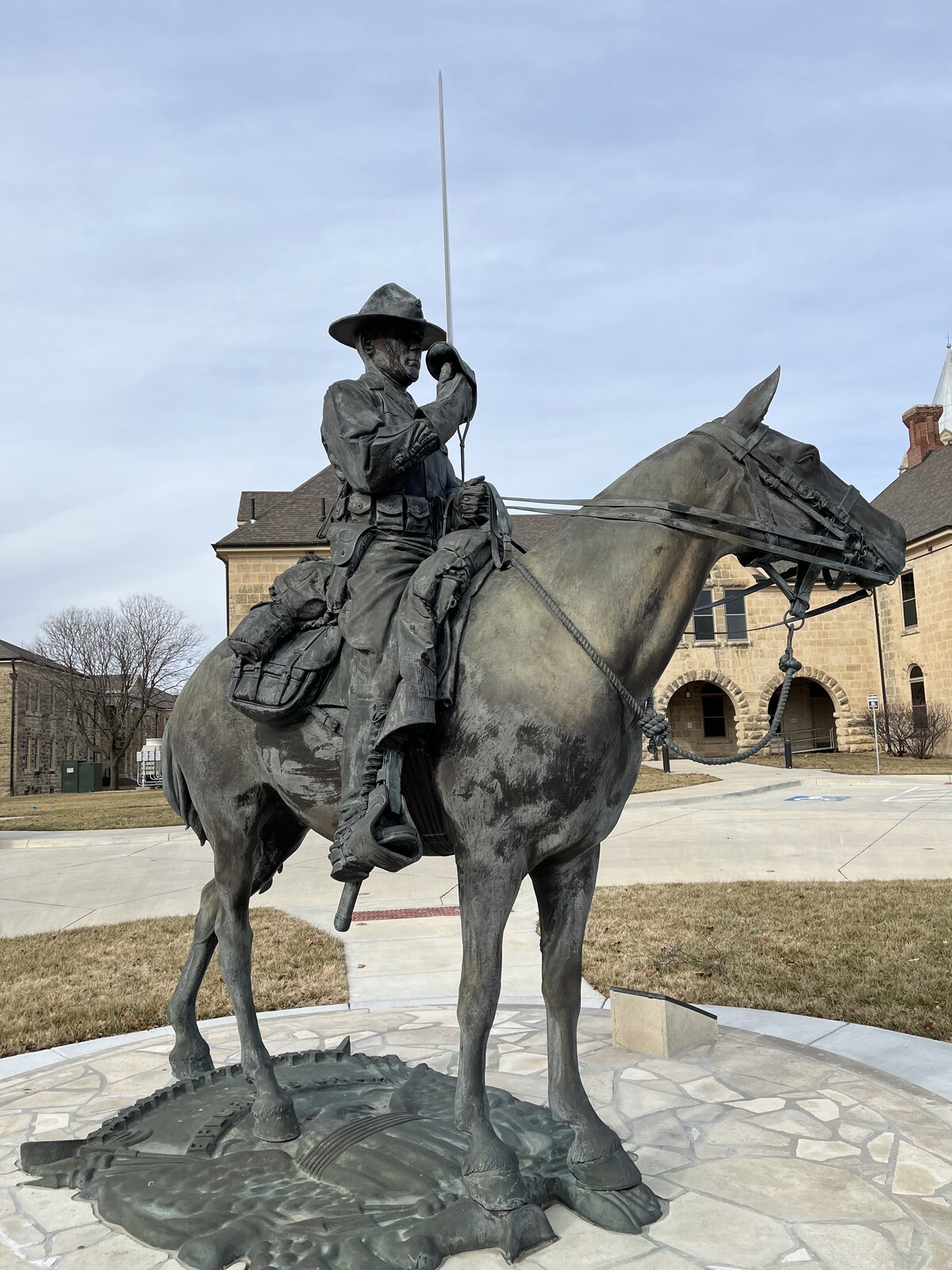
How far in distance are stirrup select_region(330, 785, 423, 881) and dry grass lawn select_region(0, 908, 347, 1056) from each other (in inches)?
147

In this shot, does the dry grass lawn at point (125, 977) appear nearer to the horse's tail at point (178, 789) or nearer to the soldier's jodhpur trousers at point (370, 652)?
the horse's tail at point (178, 789)

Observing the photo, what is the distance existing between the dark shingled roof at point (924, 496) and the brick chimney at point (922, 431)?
65.2 inches

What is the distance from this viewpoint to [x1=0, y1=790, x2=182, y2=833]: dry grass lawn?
1920 cm

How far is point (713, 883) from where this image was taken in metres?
10.0

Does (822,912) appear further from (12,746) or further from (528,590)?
(12,746)

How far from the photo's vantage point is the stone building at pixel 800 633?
3031cm

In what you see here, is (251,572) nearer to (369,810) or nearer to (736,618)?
(736,618)

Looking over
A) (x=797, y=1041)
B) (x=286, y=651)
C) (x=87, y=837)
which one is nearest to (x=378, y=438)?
(x=286, y=651)

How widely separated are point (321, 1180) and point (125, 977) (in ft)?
14.6

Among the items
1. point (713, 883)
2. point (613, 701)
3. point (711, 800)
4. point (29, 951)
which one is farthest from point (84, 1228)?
point (711, 800)

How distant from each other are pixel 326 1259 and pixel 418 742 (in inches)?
66.3

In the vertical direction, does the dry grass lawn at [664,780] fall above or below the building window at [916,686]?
below

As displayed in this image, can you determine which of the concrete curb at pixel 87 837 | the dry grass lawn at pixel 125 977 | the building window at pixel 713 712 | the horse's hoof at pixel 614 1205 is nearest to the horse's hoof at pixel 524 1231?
the horse's hoof at pixel 614 1205

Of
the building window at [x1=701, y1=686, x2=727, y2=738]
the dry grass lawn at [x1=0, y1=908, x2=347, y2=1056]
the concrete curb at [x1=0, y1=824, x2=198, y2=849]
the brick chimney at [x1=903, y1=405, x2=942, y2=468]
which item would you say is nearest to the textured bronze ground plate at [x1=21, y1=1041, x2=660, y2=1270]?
the dry grass lawn at [x1=0, y1=908, x2=347, y2=1056]
